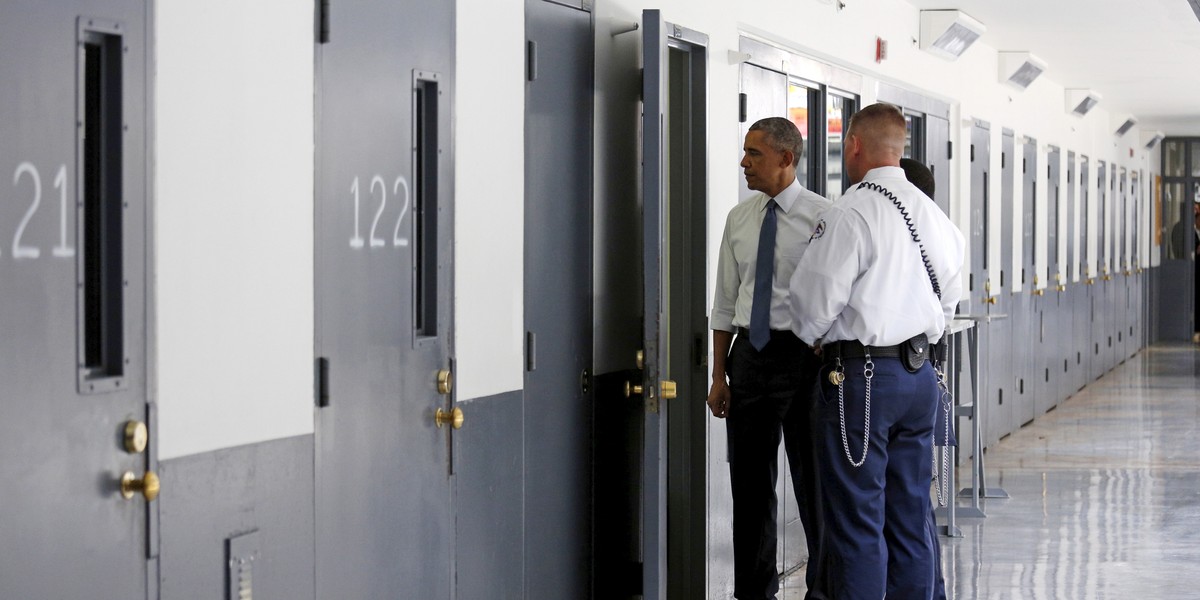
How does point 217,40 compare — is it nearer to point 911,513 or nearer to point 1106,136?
point 911,513

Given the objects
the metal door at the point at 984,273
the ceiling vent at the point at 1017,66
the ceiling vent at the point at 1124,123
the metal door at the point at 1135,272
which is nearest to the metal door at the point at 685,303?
the metal door at the point at 984,273

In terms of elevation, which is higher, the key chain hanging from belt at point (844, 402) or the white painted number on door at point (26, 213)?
the white painted number on door at point (26, 213)

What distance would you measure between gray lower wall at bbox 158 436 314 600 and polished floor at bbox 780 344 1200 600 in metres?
2.74

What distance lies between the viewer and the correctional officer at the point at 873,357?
3.79 meters

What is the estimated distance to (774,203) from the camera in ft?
13.7

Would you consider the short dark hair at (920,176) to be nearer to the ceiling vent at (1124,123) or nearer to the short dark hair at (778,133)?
the short dark hair at (778,133)

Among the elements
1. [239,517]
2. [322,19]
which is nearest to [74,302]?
[239,517]

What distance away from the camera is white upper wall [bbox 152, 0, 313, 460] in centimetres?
236

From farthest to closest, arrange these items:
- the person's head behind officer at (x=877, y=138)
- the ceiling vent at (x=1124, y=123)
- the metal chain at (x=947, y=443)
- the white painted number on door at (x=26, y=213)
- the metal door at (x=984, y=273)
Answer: the ceiling vent at (x=1124, y=123), the metal door at (x=984, y=273), the metal chain at (x=947, y=443), the person's head behind officer at (x=877, y=138), the white painted number on door at (x=26, y=213)

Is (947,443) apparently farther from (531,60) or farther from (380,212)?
(380,212)

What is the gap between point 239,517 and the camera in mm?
2572

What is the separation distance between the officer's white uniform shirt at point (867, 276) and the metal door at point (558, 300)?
691 mm

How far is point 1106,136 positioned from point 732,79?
11353 mm

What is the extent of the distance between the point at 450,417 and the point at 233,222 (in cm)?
92
